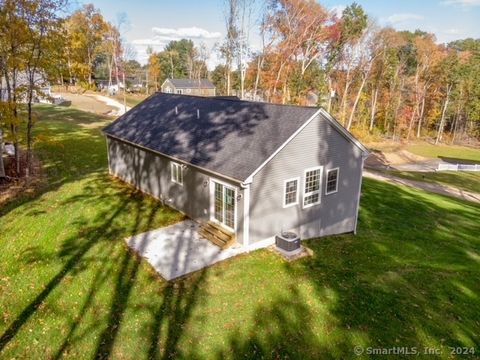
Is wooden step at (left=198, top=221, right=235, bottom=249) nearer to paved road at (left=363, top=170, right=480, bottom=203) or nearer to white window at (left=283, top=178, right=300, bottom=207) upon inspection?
white window at (left=283, top=178, right=300, bottom=207)

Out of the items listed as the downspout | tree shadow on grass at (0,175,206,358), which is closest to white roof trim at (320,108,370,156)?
the downspout

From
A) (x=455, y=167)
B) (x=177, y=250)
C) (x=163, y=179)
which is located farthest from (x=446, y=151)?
(x=177, y=250)

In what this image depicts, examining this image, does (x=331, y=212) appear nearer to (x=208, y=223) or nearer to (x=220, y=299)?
(x=208, y=223)

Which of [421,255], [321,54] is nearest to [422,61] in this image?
[321,54]

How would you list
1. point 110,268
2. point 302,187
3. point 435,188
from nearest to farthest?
point 110,268, point 302,187, point 435,188

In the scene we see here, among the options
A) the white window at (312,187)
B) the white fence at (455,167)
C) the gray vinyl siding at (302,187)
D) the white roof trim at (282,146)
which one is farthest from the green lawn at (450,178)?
the white roof trim at (282,146)

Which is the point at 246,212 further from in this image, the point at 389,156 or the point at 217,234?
the point at 389,156

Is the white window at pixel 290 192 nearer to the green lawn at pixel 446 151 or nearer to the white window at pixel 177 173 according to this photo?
the white window at pixel 177 173
